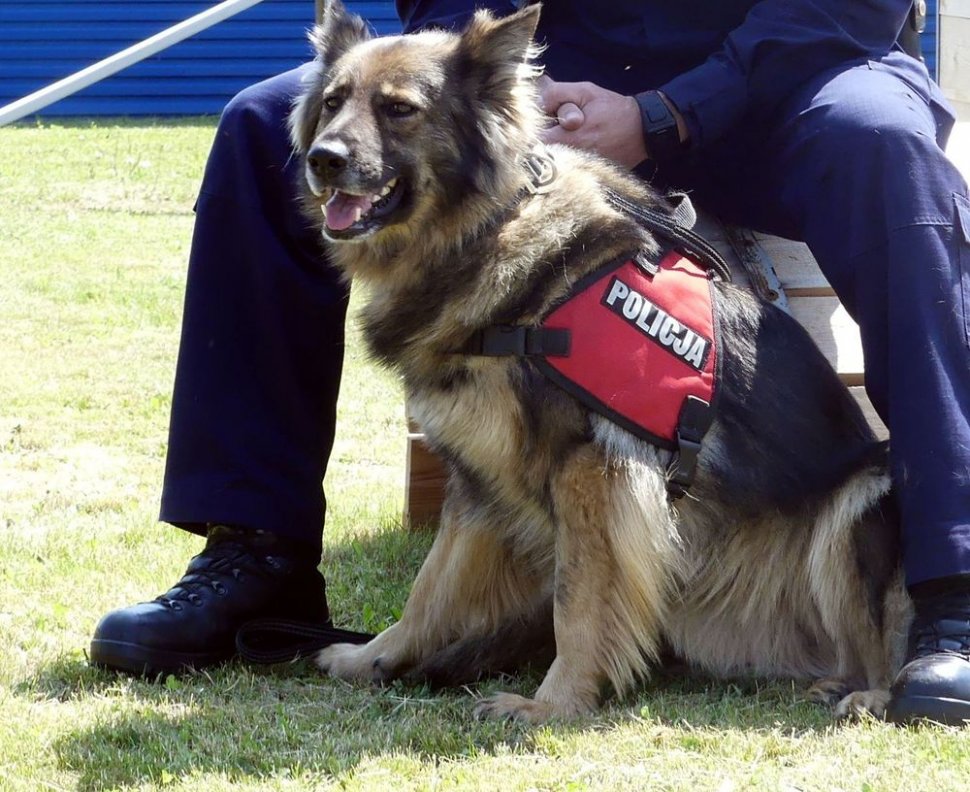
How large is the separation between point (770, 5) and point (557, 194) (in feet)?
2.66

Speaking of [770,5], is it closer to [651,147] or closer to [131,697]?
[651,147]

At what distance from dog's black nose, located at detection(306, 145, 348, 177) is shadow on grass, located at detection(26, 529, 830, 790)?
1165 mm

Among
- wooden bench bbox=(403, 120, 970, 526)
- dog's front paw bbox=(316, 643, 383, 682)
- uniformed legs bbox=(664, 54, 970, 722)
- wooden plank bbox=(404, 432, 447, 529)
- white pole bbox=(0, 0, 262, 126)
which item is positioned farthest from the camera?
white pole bbox=(0, 0, 262, 126)

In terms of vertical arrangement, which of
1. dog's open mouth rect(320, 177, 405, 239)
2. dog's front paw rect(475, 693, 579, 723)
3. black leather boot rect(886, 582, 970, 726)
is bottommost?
dog's front paw rect(475, 693, 579, 723)

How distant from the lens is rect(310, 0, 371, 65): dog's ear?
321cm

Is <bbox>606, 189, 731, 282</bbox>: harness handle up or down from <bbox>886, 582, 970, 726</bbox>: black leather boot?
up

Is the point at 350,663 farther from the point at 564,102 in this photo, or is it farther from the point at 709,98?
the point at 709,98

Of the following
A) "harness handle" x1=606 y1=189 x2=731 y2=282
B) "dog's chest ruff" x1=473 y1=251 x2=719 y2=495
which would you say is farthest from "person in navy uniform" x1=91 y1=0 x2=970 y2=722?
"dog's chest ruff" x1=473 y1=251 x2=719 y2=495

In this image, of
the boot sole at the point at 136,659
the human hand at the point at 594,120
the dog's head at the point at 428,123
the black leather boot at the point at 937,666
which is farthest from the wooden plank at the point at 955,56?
the boot sole at the point at 136,659

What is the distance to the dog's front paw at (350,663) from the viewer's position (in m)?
3.14

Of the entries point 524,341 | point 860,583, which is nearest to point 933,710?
point 860,583

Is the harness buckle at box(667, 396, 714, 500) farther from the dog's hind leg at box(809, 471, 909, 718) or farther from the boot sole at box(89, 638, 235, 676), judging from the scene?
the boot sole at box(89, 638, 235, 676)

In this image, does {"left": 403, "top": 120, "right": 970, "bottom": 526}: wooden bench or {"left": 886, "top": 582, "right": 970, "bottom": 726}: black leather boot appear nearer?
{"left": 886, "top": 582, "right": 970, "bottom": 726}: black leather boot

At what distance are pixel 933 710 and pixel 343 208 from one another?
1.64m
